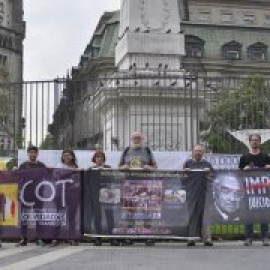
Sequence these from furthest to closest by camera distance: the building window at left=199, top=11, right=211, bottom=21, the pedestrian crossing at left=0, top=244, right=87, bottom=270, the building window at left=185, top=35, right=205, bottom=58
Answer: the building window at left=199, top=11, right=211, bottom=21 → the building window at left=185, top=35, right=205, bottom=58 → the pedestrian crossing at left=0, top=244, right=87, bottom=270

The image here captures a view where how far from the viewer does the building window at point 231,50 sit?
261ft

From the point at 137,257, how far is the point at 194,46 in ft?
224

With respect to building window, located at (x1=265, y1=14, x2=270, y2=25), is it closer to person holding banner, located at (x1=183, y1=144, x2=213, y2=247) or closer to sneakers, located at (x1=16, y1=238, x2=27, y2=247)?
person holding banner, located at (x1=183, y1=144, x2=213, y2=247)


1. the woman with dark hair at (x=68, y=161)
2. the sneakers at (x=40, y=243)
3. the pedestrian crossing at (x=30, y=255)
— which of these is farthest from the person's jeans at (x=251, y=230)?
the sneakers at (x=40, y=243)

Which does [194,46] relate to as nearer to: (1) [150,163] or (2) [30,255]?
(1) [150,163]

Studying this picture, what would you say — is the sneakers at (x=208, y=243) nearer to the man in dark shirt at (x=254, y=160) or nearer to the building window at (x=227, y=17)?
the man in dark shirt at (x=254, y=160)

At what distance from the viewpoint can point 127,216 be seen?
12500mm

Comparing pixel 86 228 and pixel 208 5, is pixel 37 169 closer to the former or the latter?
pixel 86 228

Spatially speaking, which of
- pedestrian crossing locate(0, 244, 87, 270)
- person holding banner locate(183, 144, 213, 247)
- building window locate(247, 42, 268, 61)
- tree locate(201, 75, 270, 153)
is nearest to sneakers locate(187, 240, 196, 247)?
person holding banner locate(183, 144, 213, 247)

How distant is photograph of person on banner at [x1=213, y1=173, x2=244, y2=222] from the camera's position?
12.7m

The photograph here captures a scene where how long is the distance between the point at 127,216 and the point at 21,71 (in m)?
103

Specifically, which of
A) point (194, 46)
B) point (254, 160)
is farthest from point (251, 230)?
point (194, 46)

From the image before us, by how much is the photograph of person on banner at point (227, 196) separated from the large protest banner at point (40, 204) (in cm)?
239

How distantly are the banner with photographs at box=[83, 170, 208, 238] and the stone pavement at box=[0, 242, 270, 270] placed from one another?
328 mm
